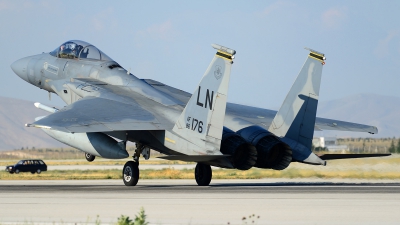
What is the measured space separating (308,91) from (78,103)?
6.65 meters

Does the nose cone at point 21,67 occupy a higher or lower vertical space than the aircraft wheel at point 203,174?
higher

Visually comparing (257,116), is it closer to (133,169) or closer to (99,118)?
(133,169)

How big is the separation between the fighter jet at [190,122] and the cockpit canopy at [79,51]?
0.65 m

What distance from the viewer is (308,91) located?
19031mm

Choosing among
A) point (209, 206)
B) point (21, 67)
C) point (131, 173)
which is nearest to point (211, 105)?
point (209, 206)

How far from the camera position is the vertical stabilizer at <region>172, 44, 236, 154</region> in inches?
661

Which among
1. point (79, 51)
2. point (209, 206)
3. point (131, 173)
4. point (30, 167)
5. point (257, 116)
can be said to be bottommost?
point (209, 206)

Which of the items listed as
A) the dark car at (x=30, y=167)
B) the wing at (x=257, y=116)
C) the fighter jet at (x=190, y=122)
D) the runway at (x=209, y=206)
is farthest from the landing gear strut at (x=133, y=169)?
the dark car at (x=30, y=167)

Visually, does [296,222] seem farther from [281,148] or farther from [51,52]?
[51,52]

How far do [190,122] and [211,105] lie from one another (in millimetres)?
1041

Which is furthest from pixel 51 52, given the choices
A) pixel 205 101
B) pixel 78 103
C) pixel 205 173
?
pixel 205 101

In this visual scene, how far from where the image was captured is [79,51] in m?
23.5

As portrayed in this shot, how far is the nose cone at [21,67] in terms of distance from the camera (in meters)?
24.7

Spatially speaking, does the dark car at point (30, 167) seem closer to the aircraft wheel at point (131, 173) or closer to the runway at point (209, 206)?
the aircraft wheel at point (131, 173)
